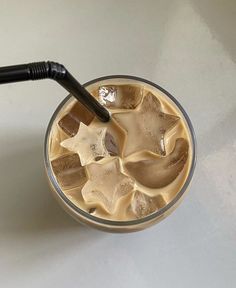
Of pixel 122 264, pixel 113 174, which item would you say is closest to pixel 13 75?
pixel 113 174

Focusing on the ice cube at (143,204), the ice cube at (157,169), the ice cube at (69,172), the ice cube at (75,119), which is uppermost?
the ice cube at (75,119)

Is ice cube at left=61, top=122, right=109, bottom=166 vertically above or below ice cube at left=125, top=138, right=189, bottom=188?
above

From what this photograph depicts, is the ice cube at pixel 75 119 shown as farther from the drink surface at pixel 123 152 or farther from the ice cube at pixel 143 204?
the ice cube at pixel 143 204

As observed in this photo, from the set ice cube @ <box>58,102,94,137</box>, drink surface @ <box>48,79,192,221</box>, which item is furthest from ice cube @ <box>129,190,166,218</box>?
ice cube @ <box>58,102,94,137</box>

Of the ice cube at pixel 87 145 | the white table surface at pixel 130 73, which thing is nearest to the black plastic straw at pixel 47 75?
the ice cube at pixel 87 145

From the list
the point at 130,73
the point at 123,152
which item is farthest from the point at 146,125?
the point at 130,73

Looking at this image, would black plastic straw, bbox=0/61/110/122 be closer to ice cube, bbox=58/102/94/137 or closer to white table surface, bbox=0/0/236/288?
ice cube, bbox=58/102/94/137

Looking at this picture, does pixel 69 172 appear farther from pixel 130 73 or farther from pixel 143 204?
pixel 130 73
